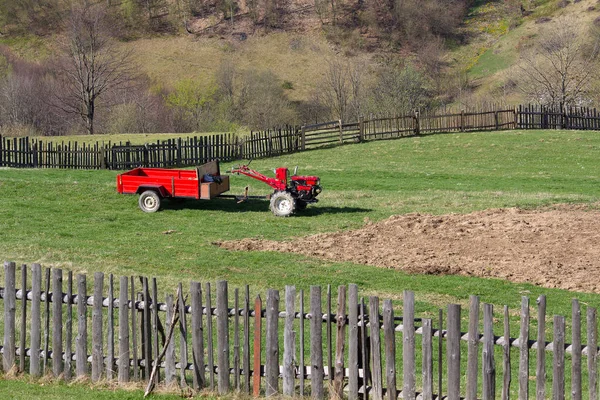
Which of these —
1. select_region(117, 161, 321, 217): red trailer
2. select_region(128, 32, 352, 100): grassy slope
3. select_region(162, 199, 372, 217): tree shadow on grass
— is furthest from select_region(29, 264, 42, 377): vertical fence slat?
select_region(128, 32, 352, 100): grassy slope

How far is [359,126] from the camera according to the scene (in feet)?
145

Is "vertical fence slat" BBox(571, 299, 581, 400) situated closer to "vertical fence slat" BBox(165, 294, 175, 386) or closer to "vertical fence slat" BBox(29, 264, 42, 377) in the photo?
"vertical fence slat" BBox(165, 294, 175, 386)

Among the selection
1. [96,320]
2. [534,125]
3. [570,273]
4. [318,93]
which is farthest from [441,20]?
[96,320]

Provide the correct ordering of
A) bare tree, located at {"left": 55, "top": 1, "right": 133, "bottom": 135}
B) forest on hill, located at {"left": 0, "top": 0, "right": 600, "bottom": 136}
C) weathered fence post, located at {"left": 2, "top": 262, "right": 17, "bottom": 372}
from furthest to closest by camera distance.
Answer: forest on hill, located at {"left": 0, "top": 0, "right": 600, "bottom": 136} → bare tree, located at {"left": 55, "top": 1, "right": 133, "bottom": 135} → weathered fence post, located at {"left": 2, "top": 262, "right": 17, "bottom": 372}

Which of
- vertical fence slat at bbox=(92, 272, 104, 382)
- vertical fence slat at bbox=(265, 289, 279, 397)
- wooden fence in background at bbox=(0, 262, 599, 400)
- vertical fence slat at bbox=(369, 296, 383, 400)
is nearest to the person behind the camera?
wooden fence in background at bbox=(0, 262, 599, 400)

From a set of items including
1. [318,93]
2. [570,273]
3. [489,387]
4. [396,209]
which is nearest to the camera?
[489,387]

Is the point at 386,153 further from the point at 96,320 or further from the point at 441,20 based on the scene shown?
the point at 441,20

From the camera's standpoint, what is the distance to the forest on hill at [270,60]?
7019cm

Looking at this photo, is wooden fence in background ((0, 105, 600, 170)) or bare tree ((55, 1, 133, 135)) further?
bare tree ((55, 1, 133, 135))

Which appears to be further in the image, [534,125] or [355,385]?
[534,125]

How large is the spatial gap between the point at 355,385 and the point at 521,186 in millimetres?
21719

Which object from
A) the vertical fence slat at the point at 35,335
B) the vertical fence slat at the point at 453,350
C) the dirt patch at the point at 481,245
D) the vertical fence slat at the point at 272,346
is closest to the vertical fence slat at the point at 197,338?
the vertical fence slat at the point at 272,346

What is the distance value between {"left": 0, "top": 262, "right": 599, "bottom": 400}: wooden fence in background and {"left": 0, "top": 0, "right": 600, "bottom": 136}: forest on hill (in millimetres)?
53394

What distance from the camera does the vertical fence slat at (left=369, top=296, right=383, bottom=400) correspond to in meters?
8.59
